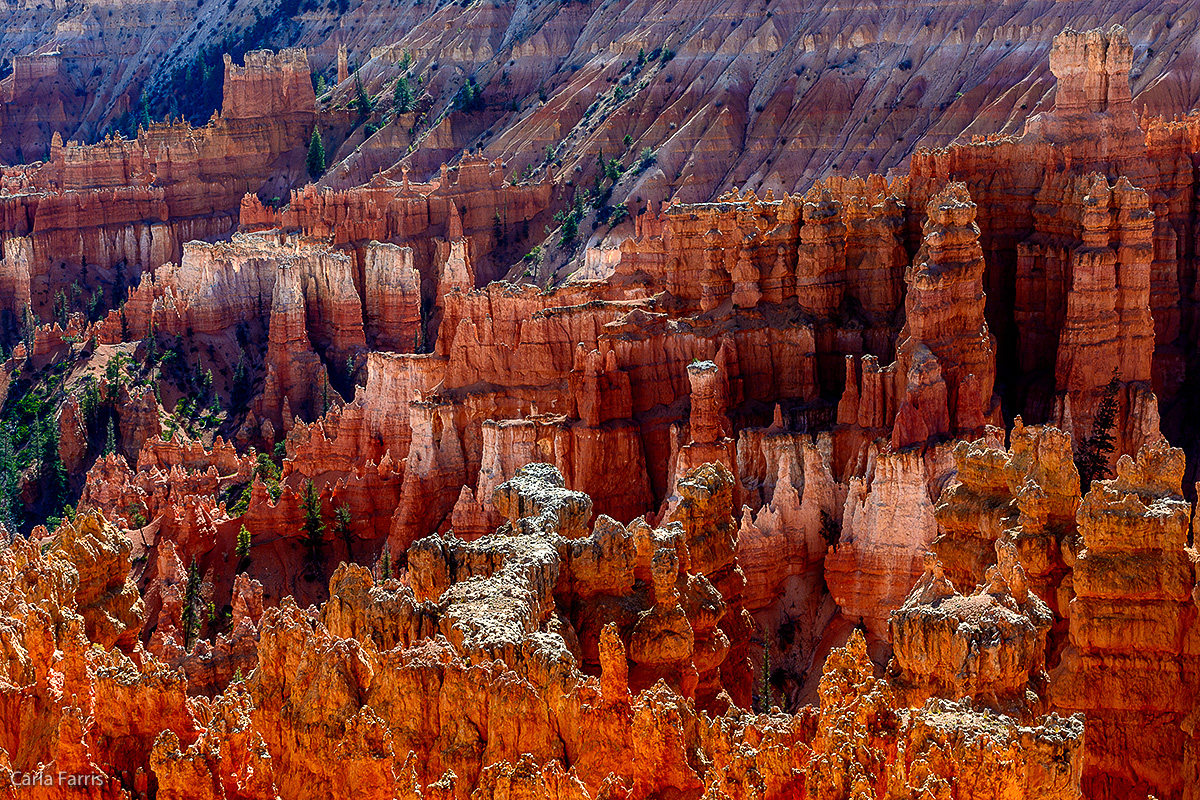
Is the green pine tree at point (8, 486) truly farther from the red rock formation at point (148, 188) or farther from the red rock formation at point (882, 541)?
the red rock formation at point (882, 541)

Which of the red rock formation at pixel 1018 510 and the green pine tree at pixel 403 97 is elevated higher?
the green pine tree at pixel 403 97

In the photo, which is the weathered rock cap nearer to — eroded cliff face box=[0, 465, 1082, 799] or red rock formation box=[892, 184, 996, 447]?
eroded cliff face box=[0, 465, 1082, 799]

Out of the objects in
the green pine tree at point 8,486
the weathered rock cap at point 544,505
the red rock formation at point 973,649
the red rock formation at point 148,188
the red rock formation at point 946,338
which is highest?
the red rock formation at point 148,188

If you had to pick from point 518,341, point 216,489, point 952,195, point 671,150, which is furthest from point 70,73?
point 952,195

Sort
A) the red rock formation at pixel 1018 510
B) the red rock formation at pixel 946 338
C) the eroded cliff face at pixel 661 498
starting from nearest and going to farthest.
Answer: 1. the eroded cliff face at pixel 661 498
2. the red rock formation at pixel 1018 510
3. the red rock formation at pixel 946 338

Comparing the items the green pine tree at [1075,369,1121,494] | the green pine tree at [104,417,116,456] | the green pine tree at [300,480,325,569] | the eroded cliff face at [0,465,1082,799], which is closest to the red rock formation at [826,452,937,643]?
the green pine tree at [1075,369,1121,494]

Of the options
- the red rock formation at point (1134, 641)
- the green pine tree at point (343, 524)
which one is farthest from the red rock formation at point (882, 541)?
the green pine tree at point (343, 524)

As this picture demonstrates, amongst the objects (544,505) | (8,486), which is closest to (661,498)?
(544,505)

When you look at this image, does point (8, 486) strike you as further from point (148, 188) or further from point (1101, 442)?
point (1101, 442)
